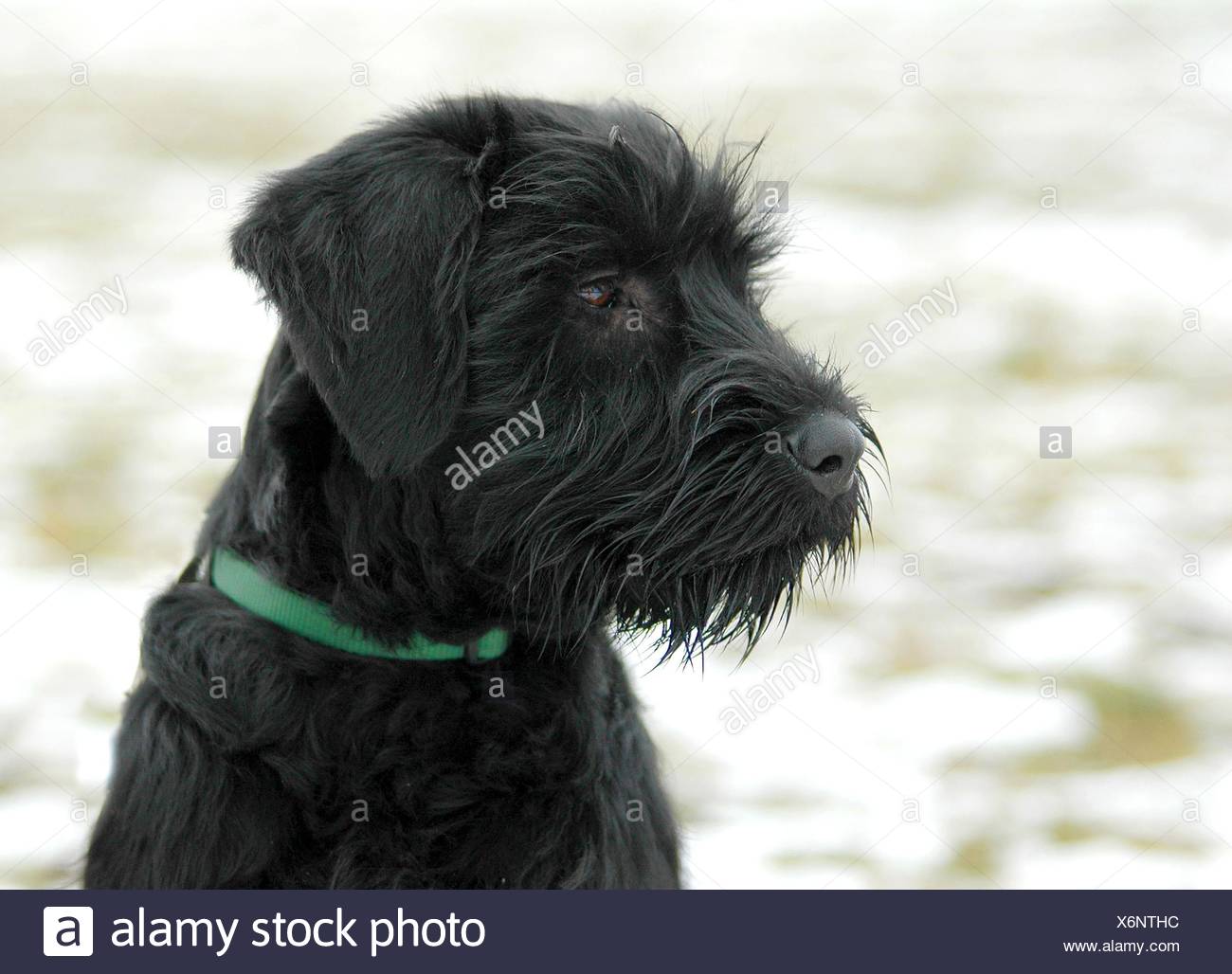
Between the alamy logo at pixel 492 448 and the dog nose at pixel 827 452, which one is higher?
the alamy logo at pixel 492 448

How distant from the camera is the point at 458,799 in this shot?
10.4 ft

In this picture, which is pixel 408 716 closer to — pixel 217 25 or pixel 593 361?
pixel 593 361

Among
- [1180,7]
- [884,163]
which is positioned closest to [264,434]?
[884,163]

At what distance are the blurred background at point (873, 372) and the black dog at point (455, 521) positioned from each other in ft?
1.72

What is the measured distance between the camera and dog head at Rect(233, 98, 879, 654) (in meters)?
3.10

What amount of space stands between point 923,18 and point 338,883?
1348cm

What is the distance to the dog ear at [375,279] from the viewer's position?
306cm

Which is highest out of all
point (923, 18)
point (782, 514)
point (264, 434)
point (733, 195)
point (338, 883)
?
point (923, 18)
